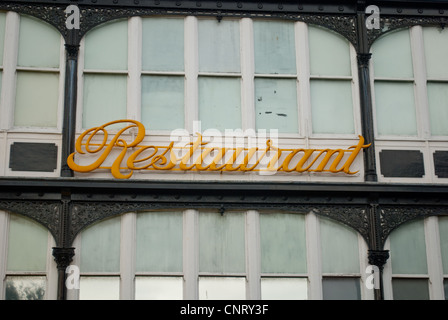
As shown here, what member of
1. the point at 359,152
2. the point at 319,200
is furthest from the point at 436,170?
the point at 319,200

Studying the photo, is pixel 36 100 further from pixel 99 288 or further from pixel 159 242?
pixel 99 288

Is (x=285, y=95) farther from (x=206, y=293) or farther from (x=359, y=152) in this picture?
(x=206, y=293)

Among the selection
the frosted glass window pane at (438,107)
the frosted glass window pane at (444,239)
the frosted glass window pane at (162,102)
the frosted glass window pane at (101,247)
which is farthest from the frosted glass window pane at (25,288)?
the frosted glass window pane at (438,107)

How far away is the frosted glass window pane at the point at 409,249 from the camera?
Answer: 1511cm

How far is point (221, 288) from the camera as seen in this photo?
1463 centimetres

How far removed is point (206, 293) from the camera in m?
14.6

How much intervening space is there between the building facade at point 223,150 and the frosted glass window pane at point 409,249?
31 mm

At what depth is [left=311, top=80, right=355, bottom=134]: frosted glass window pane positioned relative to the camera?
15.8m

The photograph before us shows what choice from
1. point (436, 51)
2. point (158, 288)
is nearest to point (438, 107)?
point (436, 51)

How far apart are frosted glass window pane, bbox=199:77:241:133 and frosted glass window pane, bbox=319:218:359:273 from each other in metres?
2.83

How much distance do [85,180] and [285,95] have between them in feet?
15.1

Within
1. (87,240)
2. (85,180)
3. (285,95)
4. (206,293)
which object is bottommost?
(206,293)

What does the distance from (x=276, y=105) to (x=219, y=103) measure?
1220 millimetres

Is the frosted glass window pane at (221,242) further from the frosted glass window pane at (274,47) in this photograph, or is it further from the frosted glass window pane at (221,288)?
the frosted glass window pane at (274,47)
